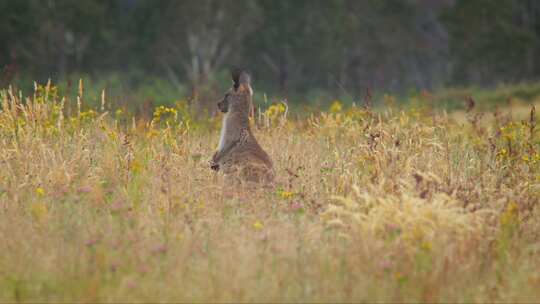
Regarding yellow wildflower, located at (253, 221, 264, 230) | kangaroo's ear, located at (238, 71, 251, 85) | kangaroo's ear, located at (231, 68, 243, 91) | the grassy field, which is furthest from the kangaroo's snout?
yellow wildflower, located at (253, 221, 264, 230)

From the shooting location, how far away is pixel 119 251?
625cm

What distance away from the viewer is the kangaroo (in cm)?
848

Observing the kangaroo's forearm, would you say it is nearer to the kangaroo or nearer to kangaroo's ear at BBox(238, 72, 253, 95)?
the kangaroo

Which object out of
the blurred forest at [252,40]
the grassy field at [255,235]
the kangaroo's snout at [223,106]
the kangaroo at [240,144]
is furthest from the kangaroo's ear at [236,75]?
the blurred forest at [252,40]

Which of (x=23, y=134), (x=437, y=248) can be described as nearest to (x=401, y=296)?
(x=437, y=248)

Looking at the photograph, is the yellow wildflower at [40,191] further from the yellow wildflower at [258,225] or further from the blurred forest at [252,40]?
the blurred forest at [252,40]

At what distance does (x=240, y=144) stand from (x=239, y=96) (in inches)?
26.4

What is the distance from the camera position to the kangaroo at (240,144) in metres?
8.48

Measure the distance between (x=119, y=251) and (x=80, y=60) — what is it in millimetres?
45385

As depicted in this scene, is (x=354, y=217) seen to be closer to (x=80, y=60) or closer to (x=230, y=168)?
(x=230, y=168)

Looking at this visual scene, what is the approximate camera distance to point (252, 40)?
53.8 m

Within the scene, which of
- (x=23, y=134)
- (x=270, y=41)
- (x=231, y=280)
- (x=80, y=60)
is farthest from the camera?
(x=270, y=41)

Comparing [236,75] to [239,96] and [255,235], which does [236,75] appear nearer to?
[239,96]

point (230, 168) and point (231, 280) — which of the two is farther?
point (230, 168)
